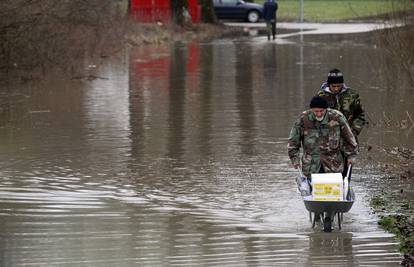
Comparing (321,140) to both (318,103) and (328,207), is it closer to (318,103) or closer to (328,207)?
(318,103)

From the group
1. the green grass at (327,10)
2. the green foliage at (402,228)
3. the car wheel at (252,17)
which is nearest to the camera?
the green foliage at (402,228)

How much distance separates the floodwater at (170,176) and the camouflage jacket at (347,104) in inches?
37.6

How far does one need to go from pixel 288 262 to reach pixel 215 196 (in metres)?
3.43

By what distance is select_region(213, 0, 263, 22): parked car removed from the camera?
2341 inches

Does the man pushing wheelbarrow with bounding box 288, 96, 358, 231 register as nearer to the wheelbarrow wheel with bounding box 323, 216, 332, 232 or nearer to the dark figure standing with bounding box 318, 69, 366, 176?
the wheelbarrow wheel with bounding box 323, 216, 332, 232

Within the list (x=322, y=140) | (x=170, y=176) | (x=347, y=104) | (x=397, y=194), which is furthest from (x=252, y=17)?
(x=322, y=140)

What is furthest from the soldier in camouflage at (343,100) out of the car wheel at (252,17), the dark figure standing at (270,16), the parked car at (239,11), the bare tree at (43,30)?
the car wheel at (252,17)

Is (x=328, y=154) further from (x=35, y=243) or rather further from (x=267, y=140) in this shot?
(x=267, y=140)

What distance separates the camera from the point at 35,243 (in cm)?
1105

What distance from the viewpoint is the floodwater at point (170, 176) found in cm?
1079

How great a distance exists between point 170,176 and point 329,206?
408 cm

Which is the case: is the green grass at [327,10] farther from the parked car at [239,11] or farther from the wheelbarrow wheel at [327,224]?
the wheelbarrow wheel at [327,224]

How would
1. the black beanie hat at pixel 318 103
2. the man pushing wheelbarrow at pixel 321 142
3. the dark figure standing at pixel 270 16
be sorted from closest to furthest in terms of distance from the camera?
1. the black beanie hat at pixel 318 103
2. the man pushing wheelbarrow at pixel 321 142
3. the dark figure standing at pixel 270 16

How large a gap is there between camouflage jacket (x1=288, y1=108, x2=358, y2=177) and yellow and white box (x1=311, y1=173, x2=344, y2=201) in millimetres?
498
